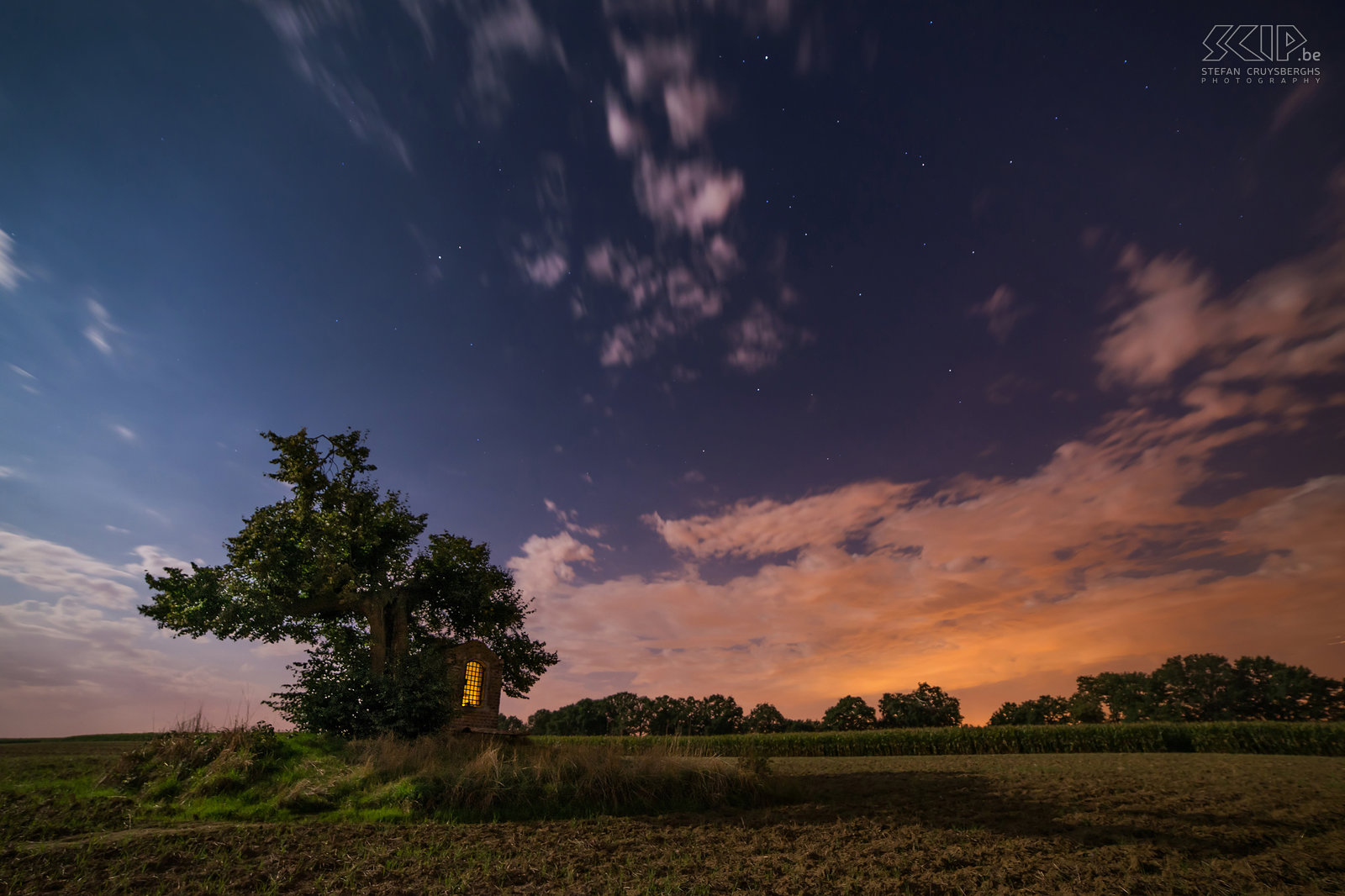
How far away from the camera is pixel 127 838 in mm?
9062

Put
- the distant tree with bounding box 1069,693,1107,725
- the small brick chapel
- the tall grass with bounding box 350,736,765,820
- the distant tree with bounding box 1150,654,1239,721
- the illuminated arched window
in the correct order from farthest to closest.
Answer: the distant tree with bounding box 1069,693,1107,725 < the distant tree with bounding box 1150,654,1239,721 < the illuminated arched window < the small brick chapel < the tall grass with bounding box 350,736,765,820

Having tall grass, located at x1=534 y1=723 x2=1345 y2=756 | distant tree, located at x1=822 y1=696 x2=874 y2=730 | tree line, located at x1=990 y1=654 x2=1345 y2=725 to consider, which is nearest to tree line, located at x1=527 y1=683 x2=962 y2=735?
distant tree, located at x1=822 y1=696 x2=874 y2=730

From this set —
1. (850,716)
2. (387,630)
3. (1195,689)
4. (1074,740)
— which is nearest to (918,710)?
(850,716)

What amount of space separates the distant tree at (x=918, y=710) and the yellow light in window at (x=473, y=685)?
60959 millimetres

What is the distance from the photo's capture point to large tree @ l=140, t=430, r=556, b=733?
20.1m

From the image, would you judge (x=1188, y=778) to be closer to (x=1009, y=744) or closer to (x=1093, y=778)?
(x=1093, y=778)

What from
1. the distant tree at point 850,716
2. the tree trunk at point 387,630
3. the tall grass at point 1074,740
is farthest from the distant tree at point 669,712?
the tree trunk at point 387,630

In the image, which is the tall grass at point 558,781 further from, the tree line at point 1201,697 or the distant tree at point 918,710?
the distant tree at point 918,710

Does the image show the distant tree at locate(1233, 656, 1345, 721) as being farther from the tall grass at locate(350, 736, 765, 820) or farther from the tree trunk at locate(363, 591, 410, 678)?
the tree trunk at locate(363, 591, 410, 678)

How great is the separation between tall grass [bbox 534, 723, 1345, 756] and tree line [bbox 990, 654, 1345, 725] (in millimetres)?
18181

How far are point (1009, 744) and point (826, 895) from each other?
1598 inches

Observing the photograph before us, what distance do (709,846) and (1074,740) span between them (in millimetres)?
41375

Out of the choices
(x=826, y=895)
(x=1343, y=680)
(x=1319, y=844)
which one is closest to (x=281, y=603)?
(x=826, y=895)

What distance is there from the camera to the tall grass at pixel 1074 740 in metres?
34.2
